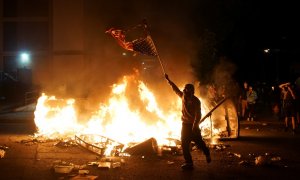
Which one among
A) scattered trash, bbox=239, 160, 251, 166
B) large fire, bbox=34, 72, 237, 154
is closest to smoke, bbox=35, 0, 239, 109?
large fire, bbox=34, 72, 237, 154

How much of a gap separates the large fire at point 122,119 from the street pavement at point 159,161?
0.78 meters

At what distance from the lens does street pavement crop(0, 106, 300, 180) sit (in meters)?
7.48

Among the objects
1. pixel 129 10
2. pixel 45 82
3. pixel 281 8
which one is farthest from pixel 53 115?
pixel 281 8

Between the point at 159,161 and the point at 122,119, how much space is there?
9.54ft

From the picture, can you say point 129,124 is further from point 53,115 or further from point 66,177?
point 66,177

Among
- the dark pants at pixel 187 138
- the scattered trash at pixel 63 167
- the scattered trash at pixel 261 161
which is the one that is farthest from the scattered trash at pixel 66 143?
the scattered trash at pixel 261 161

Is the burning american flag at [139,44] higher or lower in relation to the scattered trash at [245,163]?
higher

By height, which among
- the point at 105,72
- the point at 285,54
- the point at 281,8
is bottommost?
the point at 105,72

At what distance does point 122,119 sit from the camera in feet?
37.5

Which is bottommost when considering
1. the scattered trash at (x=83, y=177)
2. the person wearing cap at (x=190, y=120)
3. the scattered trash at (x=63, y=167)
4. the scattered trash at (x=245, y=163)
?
the scattered trash at (x=83, y=177)

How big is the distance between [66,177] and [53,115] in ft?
17.2

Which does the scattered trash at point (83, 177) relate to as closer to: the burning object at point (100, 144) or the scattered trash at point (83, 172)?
the scattered trash at point (83, 172)

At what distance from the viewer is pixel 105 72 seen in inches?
750

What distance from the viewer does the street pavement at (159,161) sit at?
7.48 metres
